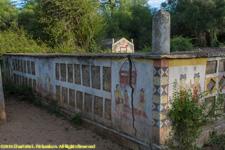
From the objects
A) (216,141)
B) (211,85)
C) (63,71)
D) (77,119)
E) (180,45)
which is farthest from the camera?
(180,45)

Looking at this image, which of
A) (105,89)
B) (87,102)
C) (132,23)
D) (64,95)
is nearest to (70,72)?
(64,95)

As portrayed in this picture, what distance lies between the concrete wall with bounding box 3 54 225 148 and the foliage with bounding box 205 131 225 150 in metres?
1.07

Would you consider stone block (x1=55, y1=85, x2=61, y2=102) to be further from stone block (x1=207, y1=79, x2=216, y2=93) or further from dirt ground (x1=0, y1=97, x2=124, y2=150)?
stone block (x1=207, y1=79, x2=216, y2=93)

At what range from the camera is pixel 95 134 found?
6.21 meters

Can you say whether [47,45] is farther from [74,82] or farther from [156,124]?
Result: [156,124]

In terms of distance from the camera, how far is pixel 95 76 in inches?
248

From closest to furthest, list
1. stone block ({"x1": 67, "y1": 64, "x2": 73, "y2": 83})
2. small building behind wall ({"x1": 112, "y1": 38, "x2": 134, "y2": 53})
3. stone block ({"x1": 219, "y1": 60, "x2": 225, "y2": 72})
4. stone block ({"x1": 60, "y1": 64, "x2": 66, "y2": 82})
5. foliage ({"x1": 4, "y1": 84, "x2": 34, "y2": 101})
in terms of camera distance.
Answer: stone block ({"x1": 219, "y1": 60, "x2": 225, "y2": 72})
stone block ({"x1": 67, "y1": 64, "x2": 73, "y2": 83})
stone block ({"x1": 60, "y1": 64, "x2": 66, "y2": 82})
foliage ({"x1": 4, "y1": 84, "x2": 34, "y2": 101})
small building behind wall ({"x1": 112, "y1": 38, "x2": 134, "y2": 53})

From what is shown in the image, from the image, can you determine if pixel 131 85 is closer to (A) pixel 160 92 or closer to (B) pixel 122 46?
(A) pixel 160 92

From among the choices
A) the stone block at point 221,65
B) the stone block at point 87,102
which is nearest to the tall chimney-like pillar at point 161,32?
the stone block at point 221,65

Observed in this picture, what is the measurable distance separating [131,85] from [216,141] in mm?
2768

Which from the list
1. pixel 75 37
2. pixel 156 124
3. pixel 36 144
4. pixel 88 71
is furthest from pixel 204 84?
pixel 75 37

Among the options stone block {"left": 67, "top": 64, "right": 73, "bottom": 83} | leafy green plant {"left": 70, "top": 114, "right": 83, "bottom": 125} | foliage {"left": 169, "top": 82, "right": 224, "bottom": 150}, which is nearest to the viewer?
foliage {"left": 169, "top": 82, "right": 224, "bottom": 150}

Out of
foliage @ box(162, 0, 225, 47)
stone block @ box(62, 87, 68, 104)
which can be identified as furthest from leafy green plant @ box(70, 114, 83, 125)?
foliage @ box(162, 0, 225, 47)

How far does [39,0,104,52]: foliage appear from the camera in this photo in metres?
15.9
